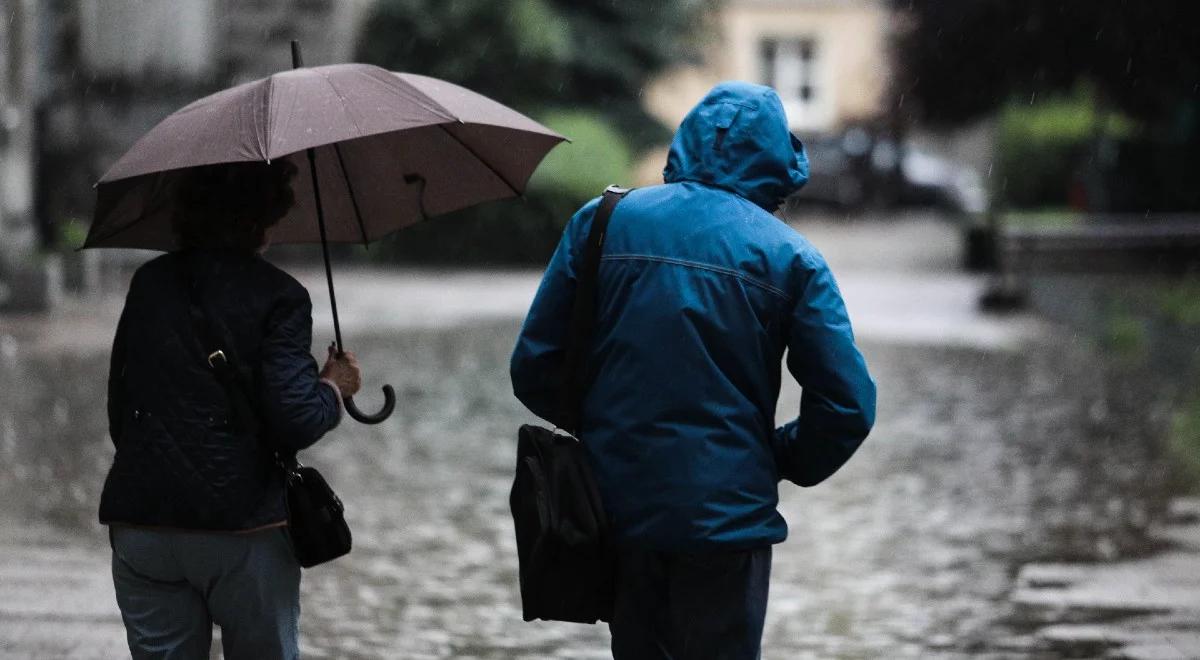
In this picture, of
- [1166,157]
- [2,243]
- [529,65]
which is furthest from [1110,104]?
[2,243]

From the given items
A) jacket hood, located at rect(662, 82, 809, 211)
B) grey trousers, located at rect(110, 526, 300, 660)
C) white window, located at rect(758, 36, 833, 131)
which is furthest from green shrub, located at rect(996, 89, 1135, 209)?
grey trousers, located at rect(110, 526, 300, 660)

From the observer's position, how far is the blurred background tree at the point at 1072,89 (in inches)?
818

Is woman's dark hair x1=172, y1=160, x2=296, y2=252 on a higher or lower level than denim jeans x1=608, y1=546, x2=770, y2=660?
higher

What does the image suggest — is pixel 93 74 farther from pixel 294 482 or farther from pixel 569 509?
pixel 569 509

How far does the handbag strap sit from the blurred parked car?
30.4 metres

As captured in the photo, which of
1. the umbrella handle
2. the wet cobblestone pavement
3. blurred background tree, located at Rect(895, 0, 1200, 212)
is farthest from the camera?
blurred background tree, located at Rect(895, 0, 1200, 212)

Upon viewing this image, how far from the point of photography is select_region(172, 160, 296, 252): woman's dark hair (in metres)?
3.64

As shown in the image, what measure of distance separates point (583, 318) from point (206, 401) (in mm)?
729

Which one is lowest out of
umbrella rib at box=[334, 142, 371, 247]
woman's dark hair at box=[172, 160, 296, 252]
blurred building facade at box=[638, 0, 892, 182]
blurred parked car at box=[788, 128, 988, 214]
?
blurred parked car at box=[788, 128, 988, 214]

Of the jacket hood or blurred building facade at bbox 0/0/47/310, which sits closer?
the jacket hood

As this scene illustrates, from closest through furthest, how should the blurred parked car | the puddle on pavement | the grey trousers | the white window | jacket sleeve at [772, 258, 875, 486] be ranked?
1. jacket sleeve at [772, 258, 875, 486]
2. the grey trousers
3. the puddle on pavement
4. the blurred parked car
5. the white window

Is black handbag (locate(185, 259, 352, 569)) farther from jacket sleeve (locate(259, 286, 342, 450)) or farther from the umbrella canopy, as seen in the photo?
the umbrella canopy

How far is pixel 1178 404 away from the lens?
38.2ft

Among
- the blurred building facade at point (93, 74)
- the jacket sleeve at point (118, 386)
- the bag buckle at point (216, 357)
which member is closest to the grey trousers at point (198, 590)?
the jacket sleeve at point (118, 386)
